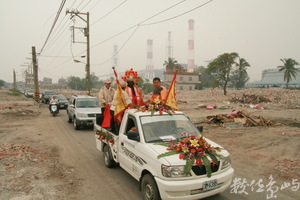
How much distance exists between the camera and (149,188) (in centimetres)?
422

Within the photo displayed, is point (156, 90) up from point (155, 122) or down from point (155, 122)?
up

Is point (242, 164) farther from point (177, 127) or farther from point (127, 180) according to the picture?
point (127, 180)

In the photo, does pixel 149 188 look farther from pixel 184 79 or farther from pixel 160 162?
pixel 184 79

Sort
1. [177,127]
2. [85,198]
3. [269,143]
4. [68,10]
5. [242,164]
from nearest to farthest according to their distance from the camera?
[85,198] < [177,127] < [242,164] < [269,143] < [68,10]

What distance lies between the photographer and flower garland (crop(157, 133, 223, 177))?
13.1ft

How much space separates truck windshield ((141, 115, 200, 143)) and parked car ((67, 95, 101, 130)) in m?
8.06

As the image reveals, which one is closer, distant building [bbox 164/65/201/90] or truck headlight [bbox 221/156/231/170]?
truck headlight [bbox 221/156/231/170]

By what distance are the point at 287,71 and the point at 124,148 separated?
2513 inches

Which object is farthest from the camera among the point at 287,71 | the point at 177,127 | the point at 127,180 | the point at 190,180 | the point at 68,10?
the point at 287,71

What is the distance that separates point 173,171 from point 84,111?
32.3 feet

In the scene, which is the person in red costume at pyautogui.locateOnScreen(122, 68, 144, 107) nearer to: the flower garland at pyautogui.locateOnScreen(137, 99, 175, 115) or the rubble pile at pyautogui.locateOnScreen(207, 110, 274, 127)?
the flower garland at pyautogui.locateOnScreen(137, 99, 175, 115)

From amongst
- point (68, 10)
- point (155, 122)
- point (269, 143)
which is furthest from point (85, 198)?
point (68, 10)

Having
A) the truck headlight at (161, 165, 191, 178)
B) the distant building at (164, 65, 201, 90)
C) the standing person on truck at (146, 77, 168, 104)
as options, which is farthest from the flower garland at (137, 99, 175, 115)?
the distant building at (164, 65, 201, 90)

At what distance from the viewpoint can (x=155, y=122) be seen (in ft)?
16.9
